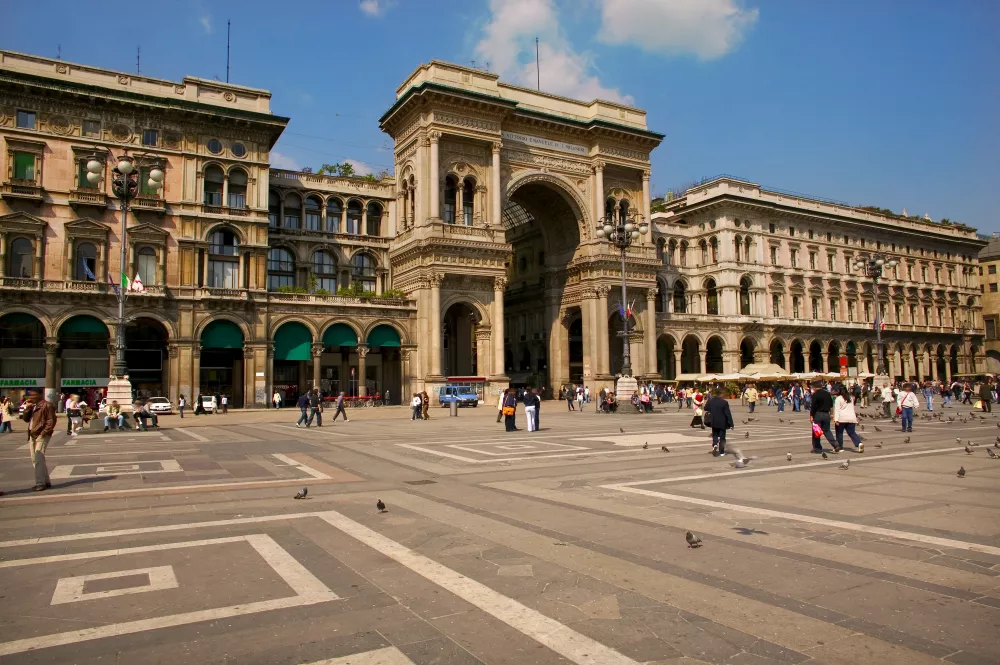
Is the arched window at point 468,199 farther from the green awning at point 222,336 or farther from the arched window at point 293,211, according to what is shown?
the green awning at point 222,336

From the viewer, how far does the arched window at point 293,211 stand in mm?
55094

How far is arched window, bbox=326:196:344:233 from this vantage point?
56.5 meters

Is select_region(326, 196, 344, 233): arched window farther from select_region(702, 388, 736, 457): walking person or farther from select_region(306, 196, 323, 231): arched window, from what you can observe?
select_region(702, 388, 736, 457): walking person

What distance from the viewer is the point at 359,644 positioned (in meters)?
4.84

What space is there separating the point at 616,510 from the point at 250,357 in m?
41.1

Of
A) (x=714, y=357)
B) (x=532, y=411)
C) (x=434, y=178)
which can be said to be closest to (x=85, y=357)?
(x=434, y=178)

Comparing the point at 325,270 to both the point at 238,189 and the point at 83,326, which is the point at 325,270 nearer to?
the point at 238,189

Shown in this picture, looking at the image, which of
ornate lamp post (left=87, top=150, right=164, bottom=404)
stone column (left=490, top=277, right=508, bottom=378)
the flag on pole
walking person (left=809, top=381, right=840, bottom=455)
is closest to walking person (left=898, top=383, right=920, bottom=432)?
walking person (left=809, top=381, right=840, bottom=455)

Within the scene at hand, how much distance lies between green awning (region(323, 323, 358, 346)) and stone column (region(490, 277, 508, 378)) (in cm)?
1009

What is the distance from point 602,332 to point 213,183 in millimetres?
30440

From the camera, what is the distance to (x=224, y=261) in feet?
156

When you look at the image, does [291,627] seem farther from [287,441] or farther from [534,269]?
[534,269]

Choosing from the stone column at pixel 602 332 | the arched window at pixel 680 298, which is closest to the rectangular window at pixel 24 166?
the stone column at pixel 602 332

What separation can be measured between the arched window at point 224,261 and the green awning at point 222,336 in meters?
2.86
